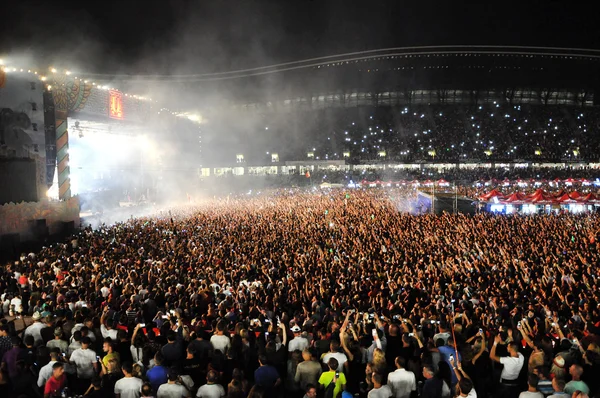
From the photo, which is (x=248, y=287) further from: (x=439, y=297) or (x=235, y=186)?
(x=235, y=186)

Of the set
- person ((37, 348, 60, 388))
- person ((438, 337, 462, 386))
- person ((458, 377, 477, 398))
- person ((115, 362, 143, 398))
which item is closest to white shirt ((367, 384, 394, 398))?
person ((458, 377, 477, 398))

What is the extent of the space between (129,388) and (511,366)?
346 cm

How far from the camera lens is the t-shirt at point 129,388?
3828 millimetres

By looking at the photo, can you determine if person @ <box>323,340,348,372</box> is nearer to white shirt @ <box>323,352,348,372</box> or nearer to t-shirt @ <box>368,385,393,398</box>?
white shirt @ <box>323,352,348,372</box>

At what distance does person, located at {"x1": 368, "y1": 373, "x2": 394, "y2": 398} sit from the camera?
3.56m

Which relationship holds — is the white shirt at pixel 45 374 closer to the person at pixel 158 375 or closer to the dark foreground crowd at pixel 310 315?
the dark foreground crowd at pixel 310 315

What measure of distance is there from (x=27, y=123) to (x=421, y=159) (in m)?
40.4

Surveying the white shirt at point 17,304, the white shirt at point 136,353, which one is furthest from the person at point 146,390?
the white shirt at point 17,304

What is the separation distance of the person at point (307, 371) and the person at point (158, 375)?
3.85ft

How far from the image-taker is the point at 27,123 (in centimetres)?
1828

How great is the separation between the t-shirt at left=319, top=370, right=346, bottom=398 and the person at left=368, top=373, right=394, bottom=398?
40 centimetres

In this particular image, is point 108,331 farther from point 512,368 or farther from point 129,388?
point 512,368

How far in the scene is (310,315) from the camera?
6074 millimetres

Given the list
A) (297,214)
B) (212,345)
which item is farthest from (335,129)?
(212,345)
